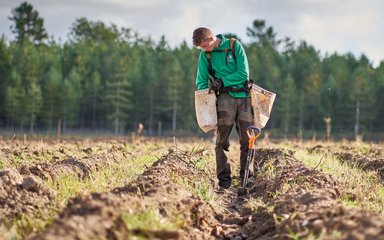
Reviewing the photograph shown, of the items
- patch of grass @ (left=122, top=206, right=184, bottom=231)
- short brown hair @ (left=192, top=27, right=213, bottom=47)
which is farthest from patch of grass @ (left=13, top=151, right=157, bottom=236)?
short brown hair @ (left=192, top=27, right=213, bottom=47)

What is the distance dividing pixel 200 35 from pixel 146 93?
51259 millimetres

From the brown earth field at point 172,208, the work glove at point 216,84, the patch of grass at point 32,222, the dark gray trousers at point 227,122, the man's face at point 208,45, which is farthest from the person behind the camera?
the dark gray trousers at point 227,122

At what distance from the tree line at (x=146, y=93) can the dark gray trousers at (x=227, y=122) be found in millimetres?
44054

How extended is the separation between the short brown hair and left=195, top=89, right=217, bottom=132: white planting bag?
697 millimetres

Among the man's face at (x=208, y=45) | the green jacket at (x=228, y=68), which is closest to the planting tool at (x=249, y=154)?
the green jacket at (x=228, y=68)

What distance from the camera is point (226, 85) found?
23.5ft

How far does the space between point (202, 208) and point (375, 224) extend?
187 cm

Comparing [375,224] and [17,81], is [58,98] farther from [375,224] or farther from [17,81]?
[375,224]

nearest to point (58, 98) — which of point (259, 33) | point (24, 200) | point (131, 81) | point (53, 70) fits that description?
point (53, 70)

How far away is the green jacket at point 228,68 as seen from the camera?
7074 millimetres

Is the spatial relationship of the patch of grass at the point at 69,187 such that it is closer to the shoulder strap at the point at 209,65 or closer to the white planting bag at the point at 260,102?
the shoulder strap at the point at 209,65

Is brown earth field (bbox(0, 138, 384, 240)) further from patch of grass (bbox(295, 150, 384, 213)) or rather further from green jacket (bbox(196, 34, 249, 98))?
green jacket (bbox(196, 34, 249, 98))

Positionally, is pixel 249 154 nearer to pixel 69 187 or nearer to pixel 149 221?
pixel 69 187

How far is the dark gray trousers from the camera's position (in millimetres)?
7172
